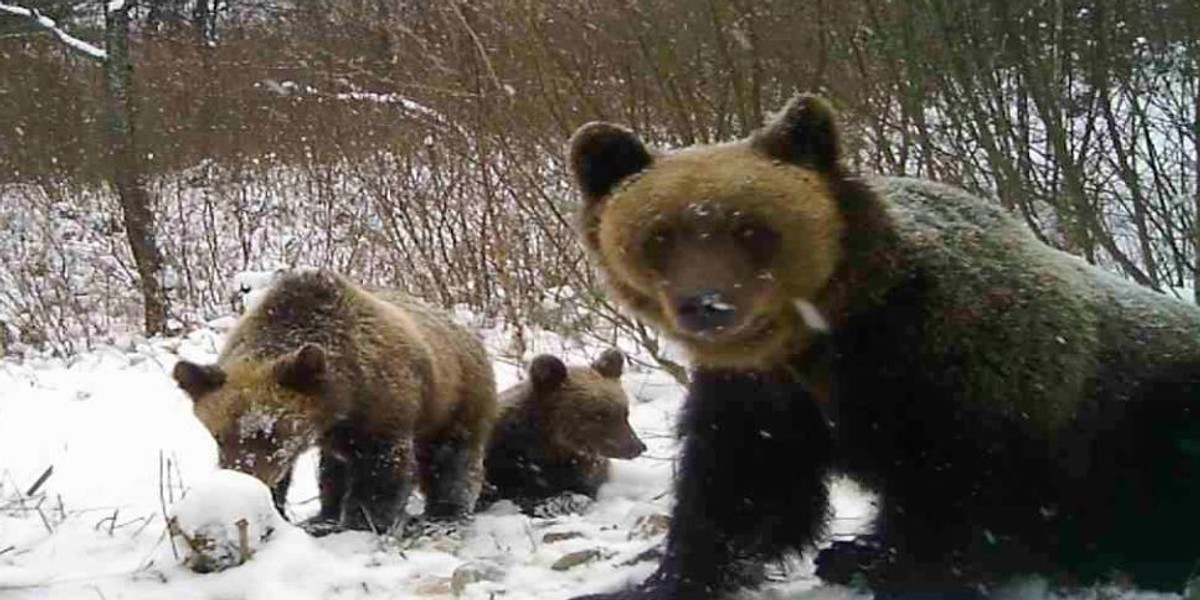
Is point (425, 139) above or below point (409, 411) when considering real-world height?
above

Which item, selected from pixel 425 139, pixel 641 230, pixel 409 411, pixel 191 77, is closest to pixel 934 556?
pixel 641 230

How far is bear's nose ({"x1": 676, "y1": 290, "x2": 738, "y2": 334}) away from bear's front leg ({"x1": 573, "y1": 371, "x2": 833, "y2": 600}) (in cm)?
36

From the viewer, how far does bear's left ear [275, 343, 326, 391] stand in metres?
4.79

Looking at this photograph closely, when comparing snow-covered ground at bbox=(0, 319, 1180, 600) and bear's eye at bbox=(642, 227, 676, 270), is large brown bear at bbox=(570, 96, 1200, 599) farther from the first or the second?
snow-covered ground at bbox=(0, 319, 1180, 600)

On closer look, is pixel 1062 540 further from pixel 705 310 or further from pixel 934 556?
pixel 705 310

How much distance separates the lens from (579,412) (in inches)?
238

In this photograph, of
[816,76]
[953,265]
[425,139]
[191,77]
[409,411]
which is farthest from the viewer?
[191,77]

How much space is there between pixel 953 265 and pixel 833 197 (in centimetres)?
32

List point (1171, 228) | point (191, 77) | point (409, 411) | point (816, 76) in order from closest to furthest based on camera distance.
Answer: point (409, 411), point (1171, 228), point (816, 76), point (191, 77)

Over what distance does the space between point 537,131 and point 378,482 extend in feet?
12.7

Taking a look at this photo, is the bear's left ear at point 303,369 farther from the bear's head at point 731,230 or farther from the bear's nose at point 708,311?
the bear's nose at point 708,311

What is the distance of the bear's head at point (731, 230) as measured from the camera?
2.88 meters

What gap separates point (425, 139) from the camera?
11297 millimetres

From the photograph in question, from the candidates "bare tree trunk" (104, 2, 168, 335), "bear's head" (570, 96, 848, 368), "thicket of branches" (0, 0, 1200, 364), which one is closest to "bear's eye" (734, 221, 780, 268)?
"bear's head" (570, 96, 848, 368)
